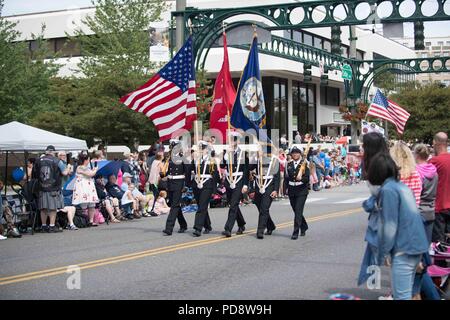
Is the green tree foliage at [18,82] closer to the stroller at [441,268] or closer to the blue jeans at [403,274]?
the stroller at [441,268]

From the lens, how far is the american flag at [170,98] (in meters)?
15.2

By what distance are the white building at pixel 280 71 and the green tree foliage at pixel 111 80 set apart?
27.9 ft

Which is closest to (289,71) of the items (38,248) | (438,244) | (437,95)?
(437,95)

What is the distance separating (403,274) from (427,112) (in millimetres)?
53718

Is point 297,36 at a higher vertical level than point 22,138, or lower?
higher

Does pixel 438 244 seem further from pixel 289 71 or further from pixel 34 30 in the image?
pixel 34 30

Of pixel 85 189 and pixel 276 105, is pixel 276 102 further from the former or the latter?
pixel 85 189

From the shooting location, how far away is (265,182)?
13.4 m

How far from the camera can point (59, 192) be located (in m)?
15.7

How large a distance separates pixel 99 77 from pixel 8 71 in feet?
16.7

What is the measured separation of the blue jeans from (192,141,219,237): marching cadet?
7.92 metres

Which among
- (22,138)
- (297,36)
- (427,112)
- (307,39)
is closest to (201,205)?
(22,138)

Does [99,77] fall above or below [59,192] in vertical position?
above

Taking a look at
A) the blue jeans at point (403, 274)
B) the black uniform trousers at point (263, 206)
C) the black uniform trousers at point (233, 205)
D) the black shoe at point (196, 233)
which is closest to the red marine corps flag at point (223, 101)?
the black uniform trousers at point (233, 205)
